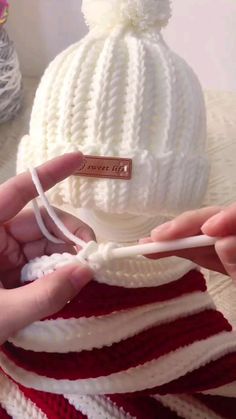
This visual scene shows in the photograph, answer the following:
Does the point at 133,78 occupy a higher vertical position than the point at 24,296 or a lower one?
higher

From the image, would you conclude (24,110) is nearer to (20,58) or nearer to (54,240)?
(20,58)

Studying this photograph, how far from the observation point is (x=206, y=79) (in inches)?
41.3

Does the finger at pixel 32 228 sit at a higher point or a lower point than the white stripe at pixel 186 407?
higher

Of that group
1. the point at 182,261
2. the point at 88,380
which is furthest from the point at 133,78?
the point at 88,380

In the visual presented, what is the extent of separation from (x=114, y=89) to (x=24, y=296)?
13.6 inches

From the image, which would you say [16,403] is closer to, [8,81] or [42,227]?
[42,227]

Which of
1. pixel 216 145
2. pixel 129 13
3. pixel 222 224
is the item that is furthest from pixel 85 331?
pixel 216 145

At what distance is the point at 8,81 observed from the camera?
0.92m

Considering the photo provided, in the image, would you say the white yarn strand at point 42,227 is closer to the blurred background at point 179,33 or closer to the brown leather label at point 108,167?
the brown leather label at point 108,167

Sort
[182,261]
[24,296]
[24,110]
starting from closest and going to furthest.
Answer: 1. [24,296]
2. [182,261]
3. [24,110]

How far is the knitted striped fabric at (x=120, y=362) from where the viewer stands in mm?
430

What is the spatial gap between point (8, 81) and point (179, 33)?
1.00 ft

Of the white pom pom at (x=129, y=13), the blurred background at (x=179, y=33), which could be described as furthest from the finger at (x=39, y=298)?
the blurred background at (x=179, y=33)

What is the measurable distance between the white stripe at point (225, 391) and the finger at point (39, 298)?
15 cm
